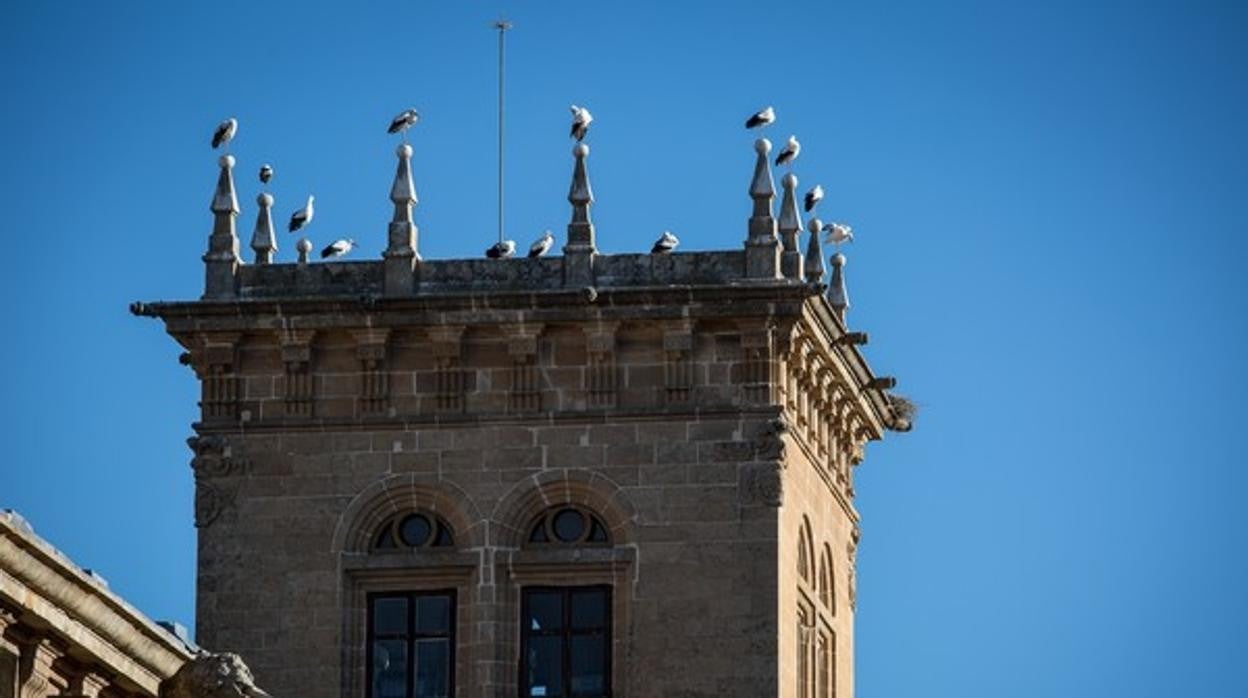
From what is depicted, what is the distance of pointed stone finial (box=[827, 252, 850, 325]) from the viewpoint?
264 ft

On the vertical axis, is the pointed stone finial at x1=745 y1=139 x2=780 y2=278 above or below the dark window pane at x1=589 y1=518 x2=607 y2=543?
above

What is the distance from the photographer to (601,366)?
247 feet

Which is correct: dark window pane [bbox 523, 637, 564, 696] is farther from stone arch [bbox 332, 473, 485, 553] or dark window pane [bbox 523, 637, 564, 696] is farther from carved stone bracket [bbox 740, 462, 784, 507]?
carved stone bracket [bbox 740, 462, 784, 507]

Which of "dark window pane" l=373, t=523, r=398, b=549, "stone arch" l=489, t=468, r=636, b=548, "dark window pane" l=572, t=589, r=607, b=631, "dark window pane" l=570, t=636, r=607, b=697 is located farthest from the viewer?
"dark window pane" l=373, t=523, r=398, b=549

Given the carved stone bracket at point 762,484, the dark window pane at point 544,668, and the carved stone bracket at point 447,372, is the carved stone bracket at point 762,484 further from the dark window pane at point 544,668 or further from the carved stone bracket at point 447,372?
the carved stone bracket at point 447,372

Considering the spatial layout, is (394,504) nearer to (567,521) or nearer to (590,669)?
(567,521)

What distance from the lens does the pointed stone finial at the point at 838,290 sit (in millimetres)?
80375

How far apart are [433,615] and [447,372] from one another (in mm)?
3304

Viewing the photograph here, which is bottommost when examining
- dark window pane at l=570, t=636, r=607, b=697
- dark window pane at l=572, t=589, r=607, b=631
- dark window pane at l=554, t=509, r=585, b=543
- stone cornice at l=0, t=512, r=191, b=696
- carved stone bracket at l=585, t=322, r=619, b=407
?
stone cornice at l=0, t=512, r=191, b=696

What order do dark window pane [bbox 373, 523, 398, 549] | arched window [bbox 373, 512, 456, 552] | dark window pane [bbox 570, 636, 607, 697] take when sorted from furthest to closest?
dark window pane [bbox 373, 523, 398, 549], arched window [bbox 373, 512, 456, 552], dark window pane [bbox 570, 636, 607, 697]

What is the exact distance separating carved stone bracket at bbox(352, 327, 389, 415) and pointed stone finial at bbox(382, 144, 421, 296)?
71 cm

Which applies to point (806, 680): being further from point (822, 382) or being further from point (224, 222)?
point (224, 222)

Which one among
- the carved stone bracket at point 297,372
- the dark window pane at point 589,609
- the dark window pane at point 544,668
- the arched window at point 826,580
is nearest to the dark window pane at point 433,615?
the dark window pane at point 544,668

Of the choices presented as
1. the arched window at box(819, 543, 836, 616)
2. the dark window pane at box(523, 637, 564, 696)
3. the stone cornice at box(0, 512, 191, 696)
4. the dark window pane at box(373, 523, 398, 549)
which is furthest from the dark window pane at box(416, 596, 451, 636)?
the stone cornice at box(0, 512, 191, 696)
